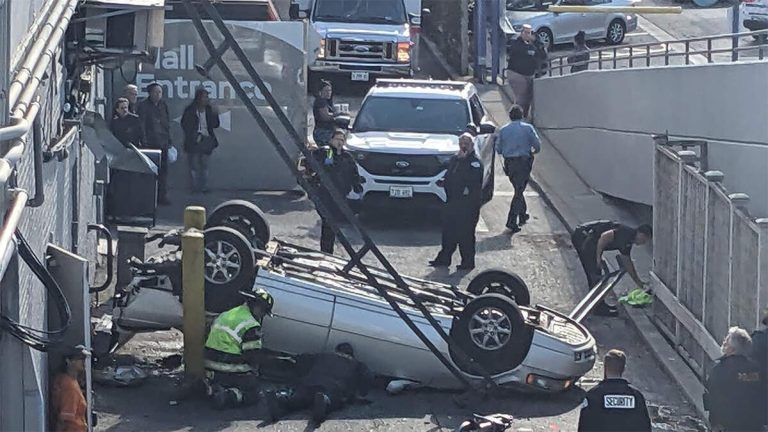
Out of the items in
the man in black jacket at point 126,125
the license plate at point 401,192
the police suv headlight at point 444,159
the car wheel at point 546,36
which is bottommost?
the license plate at point 401,192

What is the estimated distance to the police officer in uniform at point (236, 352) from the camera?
12.3 meters

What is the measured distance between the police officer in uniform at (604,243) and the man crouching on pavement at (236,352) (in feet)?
16.1

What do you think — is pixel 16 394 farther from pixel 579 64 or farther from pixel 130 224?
pixel 579 64

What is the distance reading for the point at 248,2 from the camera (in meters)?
22.6

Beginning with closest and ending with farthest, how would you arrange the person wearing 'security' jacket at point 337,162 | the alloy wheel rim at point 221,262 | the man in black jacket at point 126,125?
the alloy wheel rim at point 221,262
the person wearing 'security' jacket at point 337,162
the man in black jacket at point 126,125

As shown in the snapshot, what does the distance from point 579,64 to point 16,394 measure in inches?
665

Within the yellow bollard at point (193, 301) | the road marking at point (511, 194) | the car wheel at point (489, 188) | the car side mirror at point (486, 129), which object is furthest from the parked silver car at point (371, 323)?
the road marking at point (511, 194)

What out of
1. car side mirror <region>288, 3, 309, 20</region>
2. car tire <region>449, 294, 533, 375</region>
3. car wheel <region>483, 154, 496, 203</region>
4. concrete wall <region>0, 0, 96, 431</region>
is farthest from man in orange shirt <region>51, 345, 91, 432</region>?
car side mirror <region>288, 3, 309, 20</region>

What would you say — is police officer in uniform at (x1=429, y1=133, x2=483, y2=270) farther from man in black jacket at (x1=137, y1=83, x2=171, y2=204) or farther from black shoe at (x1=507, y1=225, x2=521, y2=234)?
man in black jacket at (x1=137, y1=83, x2=171, y2=204)

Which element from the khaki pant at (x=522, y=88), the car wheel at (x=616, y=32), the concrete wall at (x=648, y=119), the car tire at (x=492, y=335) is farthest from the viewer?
the car wheel at (x=616, y=32)

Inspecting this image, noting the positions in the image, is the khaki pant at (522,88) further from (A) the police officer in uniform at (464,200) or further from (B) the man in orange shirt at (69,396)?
(B) the man in orange shirt at (69,396)

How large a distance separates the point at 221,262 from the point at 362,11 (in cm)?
1726

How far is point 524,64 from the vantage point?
27234 mm

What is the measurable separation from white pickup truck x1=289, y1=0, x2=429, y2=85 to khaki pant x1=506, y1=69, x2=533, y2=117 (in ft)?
7.93
